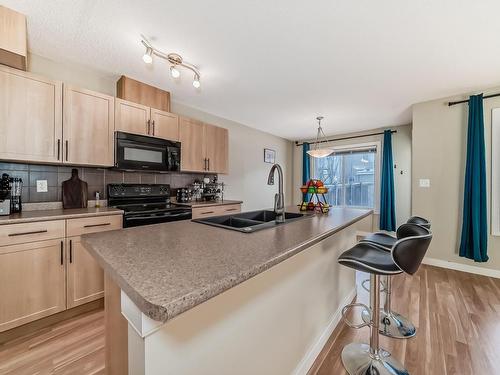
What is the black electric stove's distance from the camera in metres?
2.34

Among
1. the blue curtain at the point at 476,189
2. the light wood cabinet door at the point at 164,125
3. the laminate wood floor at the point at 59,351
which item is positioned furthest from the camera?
the blue curtain at the point at 476,189

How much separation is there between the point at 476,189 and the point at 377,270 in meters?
2.72

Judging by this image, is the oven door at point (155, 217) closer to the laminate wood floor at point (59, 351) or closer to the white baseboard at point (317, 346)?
the laminate wood floor at point (59, 351)

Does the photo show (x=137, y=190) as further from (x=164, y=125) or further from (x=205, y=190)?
(x=205, y=190)

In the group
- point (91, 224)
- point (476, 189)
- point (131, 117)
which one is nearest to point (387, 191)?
point (476, 189)

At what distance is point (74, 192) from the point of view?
2381 millimetres

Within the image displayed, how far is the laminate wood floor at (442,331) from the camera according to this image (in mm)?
1513

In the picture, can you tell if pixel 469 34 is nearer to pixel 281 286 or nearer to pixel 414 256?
pixel 414 256

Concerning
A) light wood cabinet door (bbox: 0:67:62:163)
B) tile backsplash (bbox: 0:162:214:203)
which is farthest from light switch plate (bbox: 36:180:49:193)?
light wood cabinet door (bbox: 0:67:62:163)

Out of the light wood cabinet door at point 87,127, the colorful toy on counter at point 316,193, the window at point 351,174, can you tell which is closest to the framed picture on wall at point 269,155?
the window at point 351,174

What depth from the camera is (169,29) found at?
1.87 metres

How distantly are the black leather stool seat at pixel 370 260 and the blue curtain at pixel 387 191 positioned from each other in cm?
328

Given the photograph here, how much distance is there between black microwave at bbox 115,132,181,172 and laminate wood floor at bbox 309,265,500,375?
8.22 feet

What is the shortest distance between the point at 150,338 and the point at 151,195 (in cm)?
265
